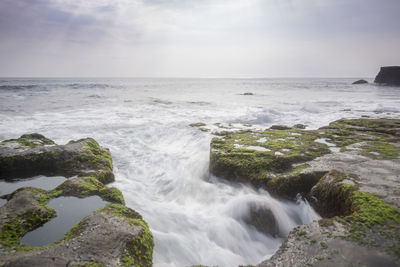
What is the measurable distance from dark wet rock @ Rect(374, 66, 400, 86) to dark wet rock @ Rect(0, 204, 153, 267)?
83128mm

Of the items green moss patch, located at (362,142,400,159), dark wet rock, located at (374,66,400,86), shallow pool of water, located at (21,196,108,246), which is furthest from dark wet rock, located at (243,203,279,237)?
dark wet rock, located at (374,66,400,86)

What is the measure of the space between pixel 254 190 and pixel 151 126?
8639 mm

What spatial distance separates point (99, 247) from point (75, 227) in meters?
0.70

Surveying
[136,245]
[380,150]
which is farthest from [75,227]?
[380,150]

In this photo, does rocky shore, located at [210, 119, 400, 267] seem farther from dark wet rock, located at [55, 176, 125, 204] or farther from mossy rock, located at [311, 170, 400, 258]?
dark wet rock, located at [55, 176, 125, 204]

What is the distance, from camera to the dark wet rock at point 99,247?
2.36 meters

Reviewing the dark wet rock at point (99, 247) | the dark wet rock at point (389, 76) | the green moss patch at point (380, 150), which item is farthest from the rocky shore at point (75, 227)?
the dark wet rock at point (389, 76)

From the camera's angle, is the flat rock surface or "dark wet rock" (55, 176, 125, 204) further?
"dark wet rock" (55, 176, 125, 204)

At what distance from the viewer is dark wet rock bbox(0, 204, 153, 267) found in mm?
2361

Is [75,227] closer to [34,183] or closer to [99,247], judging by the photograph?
[99,247]

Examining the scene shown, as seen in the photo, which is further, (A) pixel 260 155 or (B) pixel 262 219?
(A) pixel 260 155

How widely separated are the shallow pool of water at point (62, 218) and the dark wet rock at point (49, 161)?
1.65m

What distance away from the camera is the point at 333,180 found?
13.8 ft

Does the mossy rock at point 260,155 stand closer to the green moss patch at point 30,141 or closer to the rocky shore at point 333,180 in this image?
the rocky shore at point 333,180
